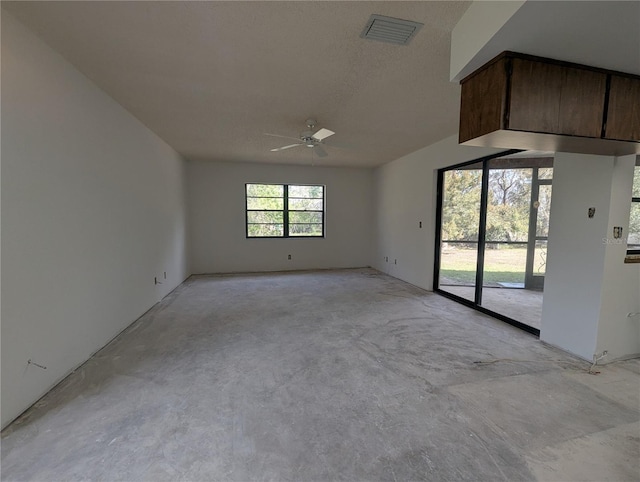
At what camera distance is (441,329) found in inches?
132

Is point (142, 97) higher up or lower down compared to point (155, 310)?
higher up

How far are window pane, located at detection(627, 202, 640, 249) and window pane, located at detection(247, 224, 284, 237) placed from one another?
5.71m

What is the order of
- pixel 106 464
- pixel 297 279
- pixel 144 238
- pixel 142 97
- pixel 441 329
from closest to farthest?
pixel 106 464 < pixel 142 97 < pixel 441 329 < pixel 144 238 < pixel 297 279

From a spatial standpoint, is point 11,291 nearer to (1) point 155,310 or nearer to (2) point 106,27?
(2) point 106,27

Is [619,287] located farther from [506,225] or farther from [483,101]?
[483,101]

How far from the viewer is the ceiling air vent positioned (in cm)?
178

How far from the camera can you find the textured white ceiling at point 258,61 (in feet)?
5.64

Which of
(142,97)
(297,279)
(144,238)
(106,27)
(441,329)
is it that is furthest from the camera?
(297,279)

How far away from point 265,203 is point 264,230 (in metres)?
0.64

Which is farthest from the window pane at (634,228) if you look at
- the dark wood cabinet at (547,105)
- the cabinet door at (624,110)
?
the cabinet door at (624,110)

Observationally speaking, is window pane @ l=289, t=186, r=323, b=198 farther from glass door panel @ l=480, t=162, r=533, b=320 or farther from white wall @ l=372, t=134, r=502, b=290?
glass door panel @ l=480, t=162, r=533, b=320

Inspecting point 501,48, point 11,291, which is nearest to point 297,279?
point 11,291

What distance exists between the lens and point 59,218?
86.4 inches

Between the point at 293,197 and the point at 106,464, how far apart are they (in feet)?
19.3
